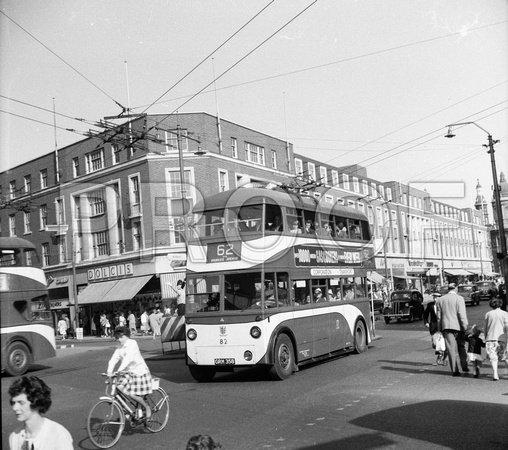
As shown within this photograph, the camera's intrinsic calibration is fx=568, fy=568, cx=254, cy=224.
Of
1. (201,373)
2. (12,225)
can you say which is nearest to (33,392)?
(12,225)

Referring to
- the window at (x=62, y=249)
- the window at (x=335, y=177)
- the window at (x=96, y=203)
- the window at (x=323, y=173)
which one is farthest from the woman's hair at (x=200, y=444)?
the window at (x=335, y=177)

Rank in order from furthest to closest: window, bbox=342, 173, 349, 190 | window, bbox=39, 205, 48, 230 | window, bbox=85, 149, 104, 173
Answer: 1. window, bbox=342, 173, 349, 190
2. window, bbox=85, 149, 104, 173
3. window, bbox=39, 205, 48, 230

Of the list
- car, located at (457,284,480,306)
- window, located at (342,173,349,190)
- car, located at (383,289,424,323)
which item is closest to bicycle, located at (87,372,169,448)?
window, located at (342,173,349,190)

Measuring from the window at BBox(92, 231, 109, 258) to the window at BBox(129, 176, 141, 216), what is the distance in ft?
3.69

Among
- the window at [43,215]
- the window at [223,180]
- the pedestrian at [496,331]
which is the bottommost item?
the pedestrian at [496,331]

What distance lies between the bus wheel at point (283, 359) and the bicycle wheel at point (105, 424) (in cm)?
517

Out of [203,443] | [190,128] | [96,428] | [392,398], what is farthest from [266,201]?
[203,443]

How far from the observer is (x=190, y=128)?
1340 centimetres

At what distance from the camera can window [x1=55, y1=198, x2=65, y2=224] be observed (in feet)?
18.3

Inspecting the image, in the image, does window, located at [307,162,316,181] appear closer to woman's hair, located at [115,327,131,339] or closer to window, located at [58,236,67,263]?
woman's hair, located at [115,327,131,339]

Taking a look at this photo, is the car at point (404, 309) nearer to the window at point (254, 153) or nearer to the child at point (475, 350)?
the window at point (254, 153)

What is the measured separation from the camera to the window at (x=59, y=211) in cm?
557

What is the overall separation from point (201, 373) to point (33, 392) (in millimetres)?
9332

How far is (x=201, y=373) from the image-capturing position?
12.6 meters
